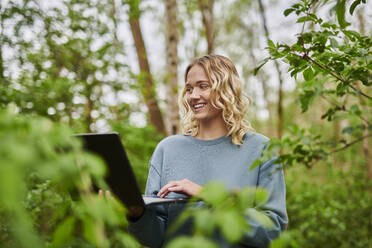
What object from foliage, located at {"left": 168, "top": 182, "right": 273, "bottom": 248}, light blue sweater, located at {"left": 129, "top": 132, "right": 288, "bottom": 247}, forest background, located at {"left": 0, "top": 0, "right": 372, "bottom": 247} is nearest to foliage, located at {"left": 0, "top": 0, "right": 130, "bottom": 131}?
forest background, located at {"left": 0, "top": 0, "right": 372, "bottom": 247}

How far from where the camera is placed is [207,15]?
6703mm

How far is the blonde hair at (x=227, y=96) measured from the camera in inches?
89.7

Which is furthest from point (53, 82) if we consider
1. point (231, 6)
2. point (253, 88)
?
point (253, 88)

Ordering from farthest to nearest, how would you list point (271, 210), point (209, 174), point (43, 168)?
A: point (209, 174), point (271, 210), point (43, 168)

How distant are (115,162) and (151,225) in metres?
0.72

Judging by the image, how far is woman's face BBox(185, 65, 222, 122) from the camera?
233 cm

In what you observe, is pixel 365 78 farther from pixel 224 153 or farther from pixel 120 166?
pixel 120 166

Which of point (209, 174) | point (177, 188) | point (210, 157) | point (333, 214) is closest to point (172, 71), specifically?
point (210, 157)

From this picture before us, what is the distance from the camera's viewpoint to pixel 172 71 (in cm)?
554

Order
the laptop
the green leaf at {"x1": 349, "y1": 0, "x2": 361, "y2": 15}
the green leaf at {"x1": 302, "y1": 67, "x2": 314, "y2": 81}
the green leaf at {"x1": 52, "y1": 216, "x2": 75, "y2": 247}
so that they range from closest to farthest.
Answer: the green leaf at {"x1": 52, "y1": 216, "x2": 75, "y2": 247}, the laptop, the green leaf at {"x1": 349, "y1": 0, "x2": 361, "y2": 15}, the green leaf at {"x1": 302, "y1": 67, "x2": 314, "y2": 81}

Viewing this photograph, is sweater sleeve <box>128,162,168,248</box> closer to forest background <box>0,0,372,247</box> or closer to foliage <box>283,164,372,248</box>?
forest background <box>0,0,372,247</box>

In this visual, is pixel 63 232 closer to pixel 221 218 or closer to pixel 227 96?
pixel 221 218

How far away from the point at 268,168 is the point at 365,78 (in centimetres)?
74

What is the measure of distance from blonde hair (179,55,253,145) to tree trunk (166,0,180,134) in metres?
2.70
